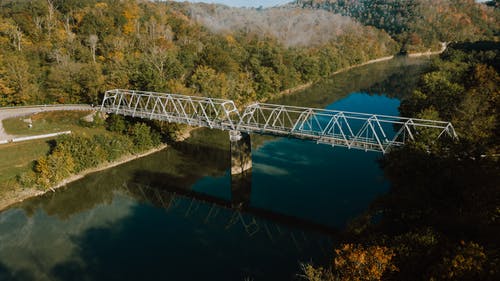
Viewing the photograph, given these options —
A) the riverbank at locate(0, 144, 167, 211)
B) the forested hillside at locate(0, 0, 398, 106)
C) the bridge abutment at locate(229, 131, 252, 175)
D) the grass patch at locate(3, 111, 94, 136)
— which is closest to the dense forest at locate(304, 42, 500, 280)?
the bridge abutment at locate(229, 131, 252, 175)

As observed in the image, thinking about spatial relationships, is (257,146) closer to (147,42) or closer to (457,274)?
(457,274)

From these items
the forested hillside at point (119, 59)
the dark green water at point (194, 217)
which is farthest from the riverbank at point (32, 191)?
the forested hillside at point (119, 59)

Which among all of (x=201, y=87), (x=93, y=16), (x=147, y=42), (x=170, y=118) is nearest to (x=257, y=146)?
(x=170, y=118)

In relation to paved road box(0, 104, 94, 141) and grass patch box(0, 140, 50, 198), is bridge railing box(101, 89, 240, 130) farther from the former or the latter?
grass patch box(0, 140, 50, 198)

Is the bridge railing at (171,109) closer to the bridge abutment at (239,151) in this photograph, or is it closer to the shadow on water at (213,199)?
the bridge abutment at (239,151)

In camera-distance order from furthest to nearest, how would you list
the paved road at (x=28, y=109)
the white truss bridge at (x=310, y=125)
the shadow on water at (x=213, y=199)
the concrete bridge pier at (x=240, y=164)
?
1. the paved road at (x=28, y=109)
2. the concrete bridge pier at (x=240, y=164)
3. the white truss bridge at (x=310, y=125)
4. the shadow on water at (x=213, y=199)
